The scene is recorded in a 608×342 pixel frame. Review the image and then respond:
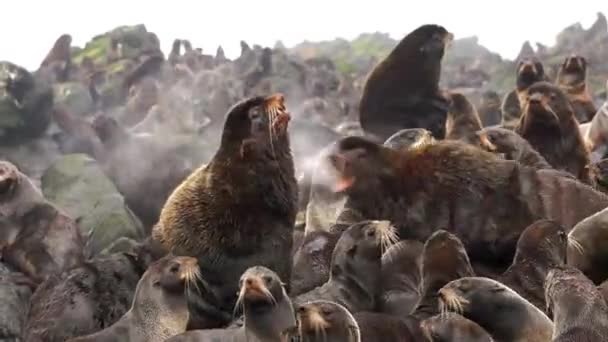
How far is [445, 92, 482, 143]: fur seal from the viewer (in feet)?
36.1

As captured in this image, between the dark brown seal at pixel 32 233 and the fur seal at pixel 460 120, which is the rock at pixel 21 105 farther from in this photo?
the fur seal at pixel 460 120

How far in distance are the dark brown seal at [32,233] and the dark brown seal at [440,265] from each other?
367cm

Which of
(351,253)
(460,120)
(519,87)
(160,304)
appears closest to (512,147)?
(351,253)

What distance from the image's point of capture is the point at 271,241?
6.74m

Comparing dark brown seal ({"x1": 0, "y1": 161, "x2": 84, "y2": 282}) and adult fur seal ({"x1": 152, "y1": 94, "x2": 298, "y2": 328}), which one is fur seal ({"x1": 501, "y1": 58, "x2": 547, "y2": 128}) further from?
adult fur seal ({"x1": 152, "y1": 94, "x2": 298, "y2": 328})

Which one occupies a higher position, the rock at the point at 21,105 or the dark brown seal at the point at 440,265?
the dark brown seal at the point at 440,265

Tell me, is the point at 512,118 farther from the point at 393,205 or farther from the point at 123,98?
the point at 123,98

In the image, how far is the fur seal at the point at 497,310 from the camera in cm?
545

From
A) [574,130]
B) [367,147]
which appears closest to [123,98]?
[574,130]

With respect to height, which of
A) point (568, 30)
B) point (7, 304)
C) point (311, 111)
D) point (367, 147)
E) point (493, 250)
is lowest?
point (568, 30)

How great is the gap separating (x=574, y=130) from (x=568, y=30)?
34.6 m

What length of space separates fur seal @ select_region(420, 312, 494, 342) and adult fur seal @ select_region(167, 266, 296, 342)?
29.2 inches

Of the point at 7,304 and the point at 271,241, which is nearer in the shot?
the point at 271,241

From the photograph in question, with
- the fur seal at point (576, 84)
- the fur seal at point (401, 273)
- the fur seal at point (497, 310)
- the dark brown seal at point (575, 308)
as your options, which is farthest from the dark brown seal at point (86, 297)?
the fur seal at point (576, 84)
